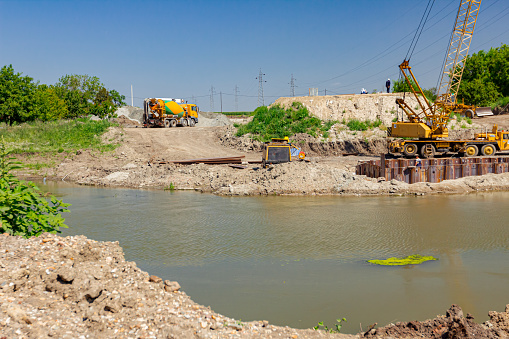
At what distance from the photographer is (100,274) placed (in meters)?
5.48

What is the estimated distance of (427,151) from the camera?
27391mm

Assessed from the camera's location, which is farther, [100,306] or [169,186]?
[169,186]

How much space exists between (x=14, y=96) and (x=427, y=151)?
3957 cm

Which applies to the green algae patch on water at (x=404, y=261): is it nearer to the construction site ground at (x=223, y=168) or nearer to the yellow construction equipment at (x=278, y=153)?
the construction site ground at (x=223, y=168)

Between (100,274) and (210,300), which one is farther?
(210,300)

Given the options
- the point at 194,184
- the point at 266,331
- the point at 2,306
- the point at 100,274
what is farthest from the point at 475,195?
the point at 2,306

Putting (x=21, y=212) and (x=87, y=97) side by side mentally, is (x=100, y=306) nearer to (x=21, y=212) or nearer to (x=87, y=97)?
(x=21, y=212)

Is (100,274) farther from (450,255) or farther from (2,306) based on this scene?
(450,255)

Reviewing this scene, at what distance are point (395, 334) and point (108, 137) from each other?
107 feet

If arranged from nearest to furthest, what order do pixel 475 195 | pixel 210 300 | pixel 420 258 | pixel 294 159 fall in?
pixel 210 300 → pixel 420 258 → pixel 475 195 → pixel 294 159

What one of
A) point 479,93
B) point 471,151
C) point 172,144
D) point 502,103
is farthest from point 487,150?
point 479,93

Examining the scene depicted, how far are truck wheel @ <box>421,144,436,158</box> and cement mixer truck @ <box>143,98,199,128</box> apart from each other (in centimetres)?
2475

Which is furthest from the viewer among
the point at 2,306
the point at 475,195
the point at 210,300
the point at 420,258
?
the point at 475,195

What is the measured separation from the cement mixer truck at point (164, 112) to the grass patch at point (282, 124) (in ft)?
24.4
